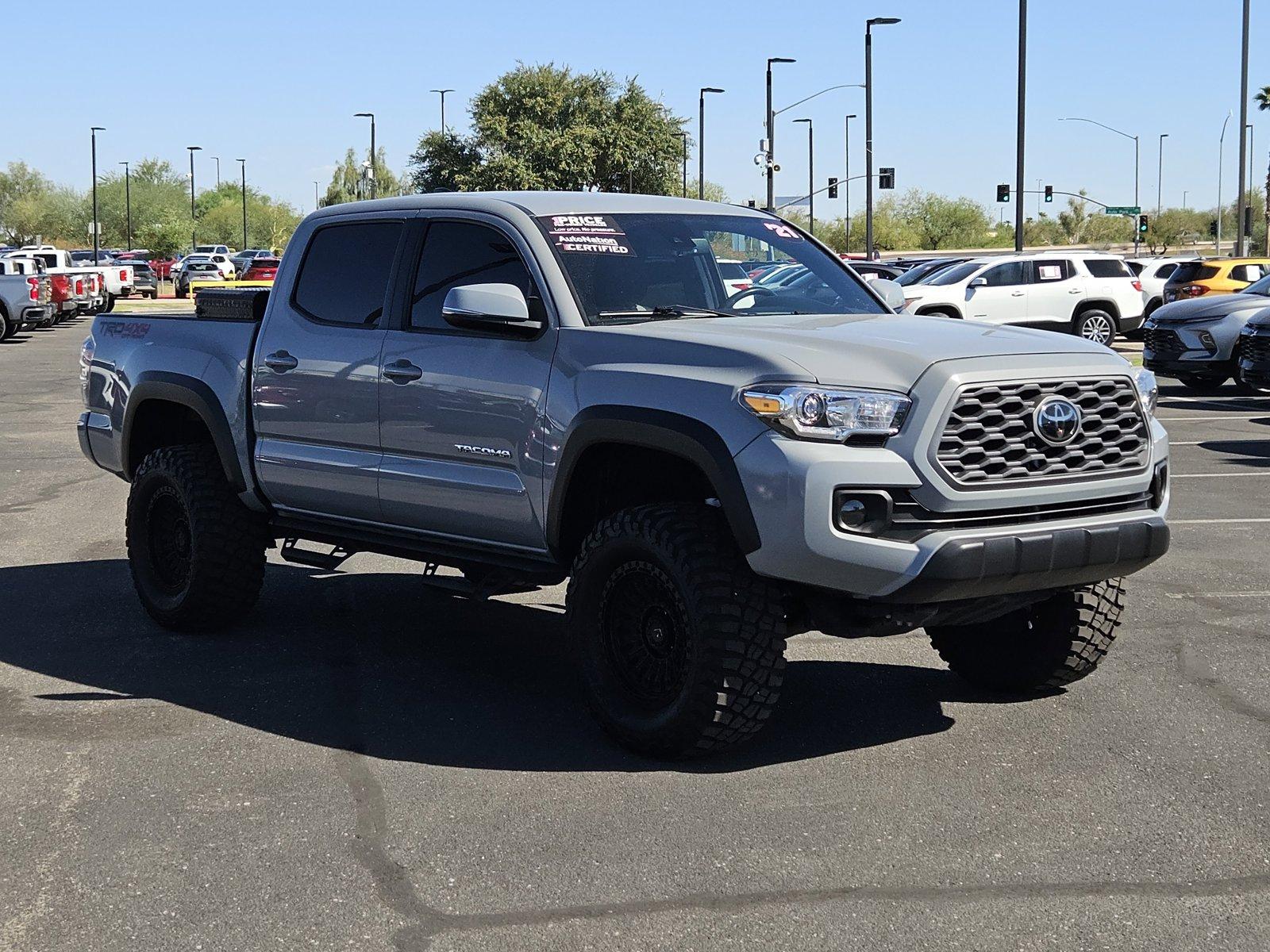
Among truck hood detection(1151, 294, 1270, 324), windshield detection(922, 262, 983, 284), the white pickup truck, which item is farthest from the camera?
the white pickup truck

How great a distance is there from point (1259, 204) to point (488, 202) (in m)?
111

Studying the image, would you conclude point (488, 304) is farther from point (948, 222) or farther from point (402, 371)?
point (948, 222)

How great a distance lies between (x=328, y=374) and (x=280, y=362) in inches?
14.5

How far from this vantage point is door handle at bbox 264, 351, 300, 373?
7.03 meters

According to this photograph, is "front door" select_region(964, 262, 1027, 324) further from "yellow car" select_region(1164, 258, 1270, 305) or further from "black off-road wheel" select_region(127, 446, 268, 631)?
"black off-road wheel" select_region(127, 446, 268, 631)

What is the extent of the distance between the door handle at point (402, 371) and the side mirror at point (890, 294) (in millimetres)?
1966

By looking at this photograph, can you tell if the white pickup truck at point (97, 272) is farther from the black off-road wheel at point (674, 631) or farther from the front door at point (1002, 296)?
the black off-road wheel at point (674, 631)

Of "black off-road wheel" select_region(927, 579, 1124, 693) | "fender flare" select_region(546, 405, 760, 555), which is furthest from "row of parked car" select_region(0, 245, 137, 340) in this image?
"black off-road wheel" select_region(927, 579, 1124, 693)

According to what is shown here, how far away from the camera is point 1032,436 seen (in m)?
5.21

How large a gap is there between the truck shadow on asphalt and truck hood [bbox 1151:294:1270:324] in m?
14.7

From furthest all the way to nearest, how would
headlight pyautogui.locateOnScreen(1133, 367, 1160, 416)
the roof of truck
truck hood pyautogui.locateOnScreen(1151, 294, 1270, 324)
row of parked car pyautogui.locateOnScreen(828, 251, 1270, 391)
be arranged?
row of parked car pyautogui.locateOnScreen(828, 251, 1270, 391) < truck hood pyautogui.locateOnScreen(1151, 294, 1270, 324) < the roof of truck < headlight pyautogui.locateOnScreen(1133, 367, 1160, 416)

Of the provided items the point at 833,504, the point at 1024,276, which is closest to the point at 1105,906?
the point at 833,504

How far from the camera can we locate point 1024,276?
2780 cm

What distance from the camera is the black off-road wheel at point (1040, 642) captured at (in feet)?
19.8
